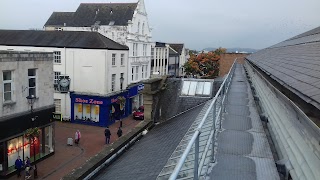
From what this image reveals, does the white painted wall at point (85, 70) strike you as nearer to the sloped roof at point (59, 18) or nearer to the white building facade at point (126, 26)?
the white building facade at point (126, 26)

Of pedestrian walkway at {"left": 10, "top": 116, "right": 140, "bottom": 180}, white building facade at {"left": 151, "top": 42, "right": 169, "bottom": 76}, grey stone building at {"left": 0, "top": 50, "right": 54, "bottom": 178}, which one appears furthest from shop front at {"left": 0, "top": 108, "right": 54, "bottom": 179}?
white building facade at {"left": 151, "top": 42, "right": 169, "bottom": 76}

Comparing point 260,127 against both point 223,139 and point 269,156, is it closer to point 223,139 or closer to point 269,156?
point 223,139

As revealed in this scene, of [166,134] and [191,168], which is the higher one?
[191,168]

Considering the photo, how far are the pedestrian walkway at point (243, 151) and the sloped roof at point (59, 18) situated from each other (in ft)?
148

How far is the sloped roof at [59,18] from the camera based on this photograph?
49.2 metres

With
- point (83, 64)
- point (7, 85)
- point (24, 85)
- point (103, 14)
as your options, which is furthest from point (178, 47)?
point (7, 85)

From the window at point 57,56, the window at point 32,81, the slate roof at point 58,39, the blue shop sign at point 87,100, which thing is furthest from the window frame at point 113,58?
the window at point 32,81

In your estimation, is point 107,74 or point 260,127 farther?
point 107,74

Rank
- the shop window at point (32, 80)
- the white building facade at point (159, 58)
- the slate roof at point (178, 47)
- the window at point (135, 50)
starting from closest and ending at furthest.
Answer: the shop window at point (32, 80), the window at point (135, 50), the white building facade at point (159, 58), the slate roof at point (178, 47)

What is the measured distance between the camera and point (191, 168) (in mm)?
3480

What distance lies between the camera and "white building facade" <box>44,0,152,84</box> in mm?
37553

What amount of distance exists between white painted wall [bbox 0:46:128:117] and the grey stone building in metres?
10.4

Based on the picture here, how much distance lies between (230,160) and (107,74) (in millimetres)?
27435

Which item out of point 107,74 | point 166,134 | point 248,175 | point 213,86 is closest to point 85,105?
point 107,74
